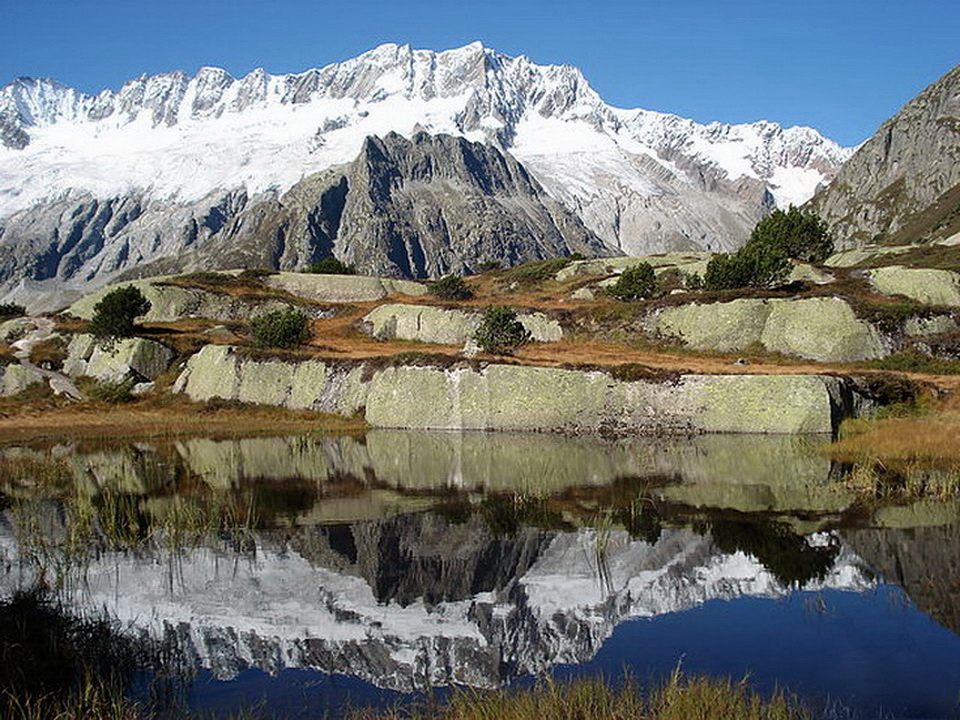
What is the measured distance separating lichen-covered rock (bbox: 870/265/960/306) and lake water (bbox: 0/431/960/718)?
142 feet

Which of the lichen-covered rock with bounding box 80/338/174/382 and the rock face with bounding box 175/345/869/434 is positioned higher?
the lichen-covered rock with bounding box 80/338/174/382

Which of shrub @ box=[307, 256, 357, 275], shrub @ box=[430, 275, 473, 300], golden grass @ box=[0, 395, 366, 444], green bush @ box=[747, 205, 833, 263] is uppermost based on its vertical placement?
shrub @ box=[307, 256, 357, 275]

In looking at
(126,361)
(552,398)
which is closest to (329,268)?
(126,361)

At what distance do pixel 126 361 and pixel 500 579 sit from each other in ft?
182

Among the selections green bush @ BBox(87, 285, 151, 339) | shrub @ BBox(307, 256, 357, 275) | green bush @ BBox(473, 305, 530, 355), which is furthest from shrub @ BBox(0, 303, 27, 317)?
green bush @ BBox(473, 305, 530, 355)

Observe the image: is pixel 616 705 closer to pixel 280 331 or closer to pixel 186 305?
pixel 280 331

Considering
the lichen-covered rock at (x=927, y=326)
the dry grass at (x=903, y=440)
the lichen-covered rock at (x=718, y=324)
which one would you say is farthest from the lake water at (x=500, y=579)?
the lichen-covered rock at (x=927, y=326)

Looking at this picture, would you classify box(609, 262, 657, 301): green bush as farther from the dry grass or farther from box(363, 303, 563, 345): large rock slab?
Result: the dry grass

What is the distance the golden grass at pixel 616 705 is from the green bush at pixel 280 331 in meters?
57.4

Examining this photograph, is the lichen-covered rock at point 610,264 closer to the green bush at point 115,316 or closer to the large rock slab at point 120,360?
the green bush at point 115,316

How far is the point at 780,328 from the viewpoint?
61125 mm

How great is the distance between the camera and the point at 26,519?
2330 centimetres

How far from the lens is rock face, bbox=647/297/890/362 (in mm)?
57500

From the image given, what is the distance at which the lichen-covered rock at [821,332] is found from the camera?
2255 inches
